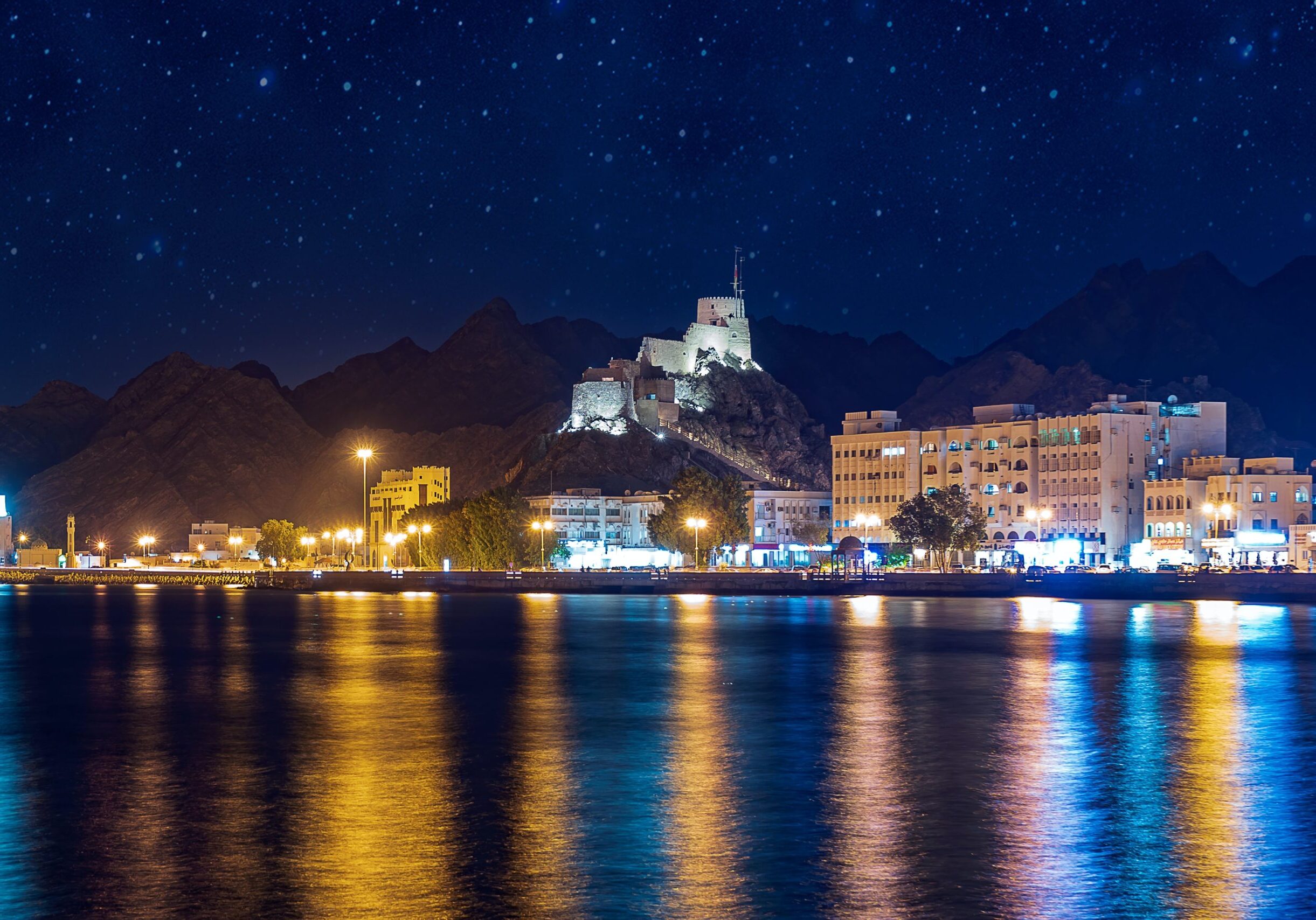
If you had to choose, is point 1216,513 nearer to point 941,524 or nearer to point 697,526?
point 941,524

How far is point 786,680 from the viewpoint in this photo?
43688 mm

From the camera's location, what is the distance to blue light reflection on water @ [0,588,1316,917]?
55.1 ft

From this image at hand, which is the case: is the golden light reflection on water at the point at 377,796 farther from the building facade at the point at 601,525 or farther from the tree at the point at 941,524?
the building facade at the point at 601,525

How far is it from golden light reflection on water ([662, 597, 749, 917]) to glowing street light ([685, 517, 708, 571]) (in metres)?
104

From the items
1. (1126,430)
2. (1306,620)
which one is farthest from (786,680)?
(1126,430)

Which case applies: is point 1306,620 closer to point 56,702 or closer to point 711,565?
point 56,702

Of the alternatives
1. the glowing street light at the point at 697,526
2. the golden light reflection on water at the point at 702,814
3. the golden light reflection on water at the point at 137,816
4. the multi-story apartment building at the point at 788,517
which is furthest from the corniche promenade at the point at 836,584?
the golden light reflection on water at the point at 137,816

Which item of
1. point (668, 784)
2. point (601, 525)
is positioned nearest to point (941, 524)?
point (601, 525)

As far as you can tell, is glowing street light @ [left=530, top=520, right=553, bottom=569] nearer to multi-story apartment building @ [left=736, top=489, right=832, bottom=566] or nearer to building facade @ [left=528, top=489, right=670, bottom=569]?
building facade @ [left=528, top=489, right=670, bottom=569]

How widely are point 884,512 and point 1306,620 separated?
83541 mm

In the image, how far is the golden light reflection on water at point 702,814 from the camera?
643 inches

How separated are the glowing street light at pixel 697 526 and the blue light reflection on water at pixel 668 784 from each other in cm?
9056

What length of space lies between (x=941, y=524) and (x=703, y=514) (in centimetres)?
2395

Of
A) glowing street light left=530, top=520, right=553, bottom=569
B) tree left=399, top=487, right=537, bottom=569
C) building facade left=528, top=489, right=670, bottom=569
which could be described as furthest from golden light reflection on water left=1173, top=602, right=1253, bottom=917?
building facade left=528, top=489, right=670, bottom=569
